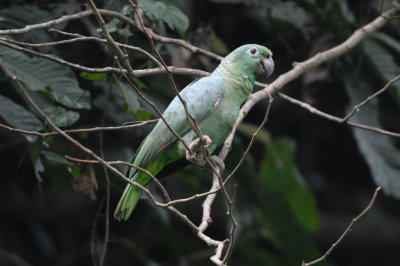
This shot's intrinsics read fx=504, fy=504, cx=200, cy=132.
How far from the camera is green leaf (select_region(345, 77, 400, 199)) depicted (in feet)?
12.2

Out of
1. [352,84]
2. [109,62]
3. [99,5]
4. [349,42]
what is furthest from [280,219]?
[99,5]

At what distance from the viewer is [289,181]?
476 centimetres

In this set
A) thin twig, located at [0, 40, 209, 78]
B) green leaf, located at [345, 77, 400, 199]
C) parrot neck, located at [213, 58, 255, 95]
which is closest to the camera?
thin twig, located at [0, 40, 209, 78]

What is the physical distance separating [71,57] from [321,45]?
84.4 inches

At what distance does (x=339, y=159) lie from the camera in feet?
20.4

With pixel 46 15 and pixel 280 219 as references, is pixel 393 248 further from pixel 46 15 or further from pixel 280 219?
pixel 46 15

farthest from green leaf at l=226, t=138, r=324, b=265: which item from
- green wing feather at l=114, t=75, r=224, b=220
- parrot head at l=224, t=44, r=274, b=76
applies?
green wing feather at l=114, t=75, r=224, b=220

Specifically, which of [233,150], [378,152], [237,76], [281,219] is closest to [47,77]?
[237,76]

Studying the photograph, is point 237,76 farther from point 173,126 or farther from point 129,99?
point 129,99

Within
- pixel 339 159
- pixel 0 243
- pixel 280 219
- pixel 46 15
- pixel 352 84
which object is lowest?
pixel 0 243

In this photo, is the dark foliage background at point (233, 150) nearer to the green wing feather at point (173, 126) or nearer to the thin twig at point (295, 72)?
the green wing feather at point (173, 126)

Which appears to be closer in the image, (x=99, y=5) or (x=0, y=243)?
(x=99, y=5)

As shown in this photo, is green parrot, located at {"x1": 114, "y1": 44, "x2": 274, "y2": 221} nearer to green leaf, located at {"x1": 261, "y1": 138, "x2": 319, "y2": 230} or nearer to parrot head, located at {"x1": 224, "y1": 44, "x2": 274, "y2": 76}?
parrot head, located at {"x1": 224, "y1": 44, "x2": 274, "y2": 76}

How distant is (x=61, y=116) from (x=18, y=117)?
0.25 meters
